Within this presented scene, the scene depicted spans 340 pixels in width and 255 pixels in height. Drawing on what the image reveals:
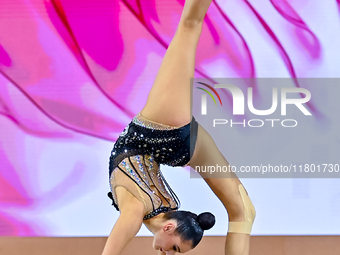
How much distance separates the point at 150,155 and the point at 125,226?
0.32 meters

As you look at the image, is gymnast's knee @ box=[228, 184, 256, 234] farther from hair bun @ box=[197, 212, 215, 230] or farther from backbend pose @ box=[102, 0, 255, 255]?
hair bun @ box=[197, 212, 215, 230]

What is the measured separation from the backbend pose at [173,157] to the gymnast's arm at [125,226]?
0.6 inches

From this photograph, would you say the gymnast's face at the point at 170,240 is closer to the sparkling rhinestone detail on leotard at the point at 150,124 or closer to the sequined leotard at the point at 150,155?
the sequined leotard at the point at 150,155

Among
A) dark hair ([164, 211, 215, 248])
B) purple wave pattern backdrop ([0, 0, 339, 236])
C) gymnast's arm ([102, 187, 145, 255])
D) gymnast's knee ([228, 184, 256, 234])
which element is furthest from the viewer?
purple wave pattern backdrop ([0, 0, 339, 236])

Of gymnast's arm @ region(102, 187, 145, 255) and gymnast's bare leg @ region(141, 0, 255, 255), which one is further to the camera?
gymnast's bare leg @ region(141, 0, 255, 255)

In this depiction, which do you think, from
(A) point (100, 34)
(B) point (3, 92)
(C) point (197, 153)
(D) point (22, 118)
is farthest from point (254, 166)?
(B) point (3, 92)

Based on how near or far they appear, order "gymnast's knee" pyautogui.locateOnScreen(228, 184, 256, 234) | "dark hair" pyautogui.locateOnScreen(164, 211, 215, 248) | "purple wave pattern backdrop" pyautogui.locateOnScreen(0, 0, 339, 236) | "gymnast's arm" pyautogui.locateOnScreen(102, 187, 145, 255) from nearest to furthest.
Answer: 1. "gymnast's arm" pyautogui.locateOnScreen(102, 187, 145, 255)
2. "dark hair" pyautogui.locateOnScreen(164, 211, 215, 248)
3. "gymnast's knee" pyautogui.locateOnScreen(228, 184, 256, 234)
4. "purple wave pattern backdrop" pyautogui.locateOnScreen(0, 0, 339, 236)

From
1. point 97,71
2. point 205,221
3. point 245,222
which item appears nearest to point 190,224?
point 205,221

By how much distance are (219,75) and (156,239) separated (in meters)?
1.12

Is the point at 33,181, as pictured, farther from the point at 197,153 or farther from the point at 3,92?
the point at 197,153

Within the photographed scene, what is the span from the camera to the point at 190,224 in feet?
4.75

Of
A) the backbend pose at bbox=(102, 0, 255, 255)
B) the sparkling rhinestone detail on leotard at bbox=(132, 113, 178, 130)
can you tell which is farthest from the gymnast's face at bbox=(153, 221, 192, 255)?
the sparkling rhinestone detail on leotard at bbox=(132, 113, 178, 130)

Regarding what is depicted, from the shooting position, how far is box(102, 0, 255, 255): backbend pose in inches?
57.1

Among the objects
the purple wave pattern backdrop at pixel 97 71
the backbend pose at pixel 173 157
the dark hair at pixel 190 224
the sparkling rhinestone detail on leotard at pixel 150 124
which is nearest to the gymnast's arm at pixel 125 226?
the backbend pose at pixel 173 157
